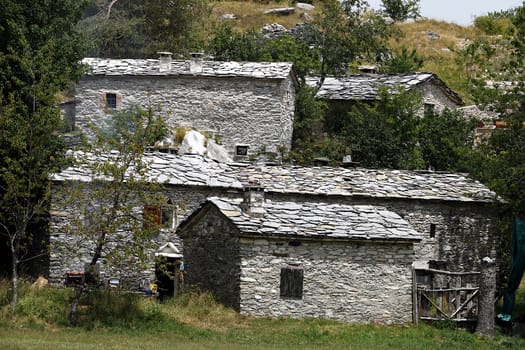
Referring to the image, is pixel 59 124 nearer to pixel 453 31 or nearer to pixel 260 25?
pixel 260 25

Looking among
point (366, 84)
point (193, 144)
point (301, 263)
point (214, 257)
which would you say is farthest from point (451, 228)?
point (366, 84)

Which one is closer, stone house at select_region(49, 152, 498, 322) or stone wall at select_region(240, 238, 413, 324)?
stone wall at select_region(240, 238, 413, 324)

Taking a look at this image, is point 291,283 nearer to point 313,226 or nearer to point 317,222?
point 313,226

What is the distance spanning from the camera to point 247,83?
4400 centimetres

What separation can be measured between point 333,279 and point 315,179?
7.82 meters

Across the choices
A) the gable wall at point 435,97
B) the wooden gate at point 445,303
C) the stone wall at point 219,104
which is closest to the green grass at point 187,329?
the wooden gate at point 445,303

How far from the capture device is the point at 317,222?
28406mm

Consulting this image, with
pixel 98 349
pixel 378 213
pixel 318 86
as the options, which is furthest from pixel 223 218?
pixel 318 86

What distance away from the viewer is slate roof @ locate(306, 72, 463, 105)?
163 ft

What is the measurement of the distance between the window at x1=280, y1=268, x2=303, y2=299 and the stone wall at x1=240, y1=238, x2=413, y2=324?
0.12 m

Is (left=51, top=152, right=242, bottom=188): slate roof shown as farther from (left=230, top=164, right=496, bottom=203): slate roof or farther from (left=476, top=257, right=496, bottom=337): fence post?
(left=476, top=257, right=496, bottom=337): fence post

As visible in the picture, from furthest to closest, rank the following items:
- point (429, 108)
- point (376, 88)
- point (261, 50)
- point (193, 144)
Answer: point (261, 50) < point (376, 88) < point (429, 108) < point (193, 144)

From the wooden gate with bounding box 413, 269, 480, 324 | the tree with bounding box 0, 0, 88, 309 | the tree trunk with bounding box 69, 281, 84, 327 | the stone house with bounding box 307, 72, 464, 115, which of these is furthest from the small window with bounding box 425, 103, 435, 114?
the tree trunk with bounding box 69, 281, 84, 327

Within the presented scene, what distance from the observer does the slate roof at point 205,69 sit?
1731 inches
